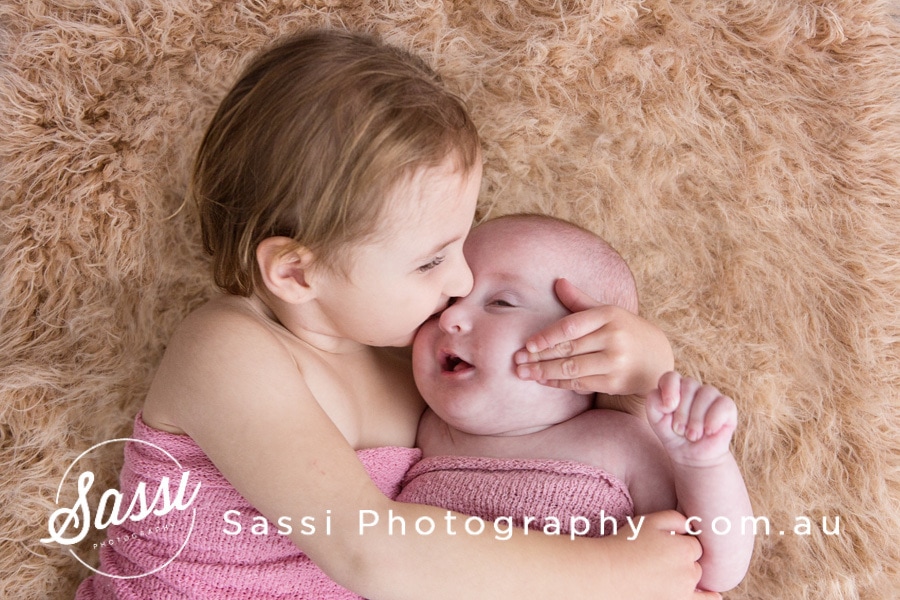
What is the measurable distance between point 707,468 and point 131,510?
1008 mm

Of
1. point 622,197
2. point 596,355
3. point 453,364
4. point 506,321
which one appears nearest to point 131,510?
point 453,364

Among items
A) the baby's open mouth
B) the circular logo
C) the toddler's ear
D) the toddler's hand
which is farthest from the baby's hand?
the circular logo

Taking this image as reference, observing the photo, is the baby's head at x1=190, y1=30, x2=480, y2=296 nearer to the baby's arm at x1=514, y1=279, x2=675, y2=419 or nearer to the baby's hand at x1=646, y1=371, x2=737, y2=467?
the baby's arm at x1=514, y1=279, x2=675, y2=419

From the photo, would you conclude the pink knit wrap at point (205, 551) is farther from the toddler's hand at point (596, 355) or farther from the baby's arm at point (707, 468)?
the baby's arm at point (707, 468)

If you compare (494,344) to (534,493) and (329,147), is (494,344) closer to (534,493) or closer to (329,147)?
(534,493)

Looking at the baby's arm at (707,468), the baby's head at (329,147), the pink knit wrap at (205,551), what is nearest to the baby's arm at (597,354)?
the baby's arm at (707,468)

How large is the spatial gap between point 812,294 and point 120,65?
1.50 m

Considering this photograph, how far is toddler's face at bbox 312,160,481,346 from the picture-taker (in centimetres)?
138

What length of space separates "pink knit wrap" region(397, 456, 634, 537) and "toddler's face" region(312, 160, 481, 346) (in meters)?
0.29

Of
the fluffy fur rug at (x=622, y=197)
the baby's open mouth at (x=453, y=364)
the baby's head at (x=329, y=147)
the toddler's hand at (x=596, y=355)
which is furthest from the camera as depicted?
the fluffy fur rug at (x=622, y=197)

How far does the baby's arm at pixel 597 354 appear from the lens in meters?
1.48

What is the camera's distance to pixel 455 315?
1.59 meters

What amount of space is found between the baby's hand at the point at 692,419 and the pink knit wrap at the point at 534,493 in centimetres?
17

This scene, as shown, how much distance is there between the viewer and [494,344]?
1.55 metres
